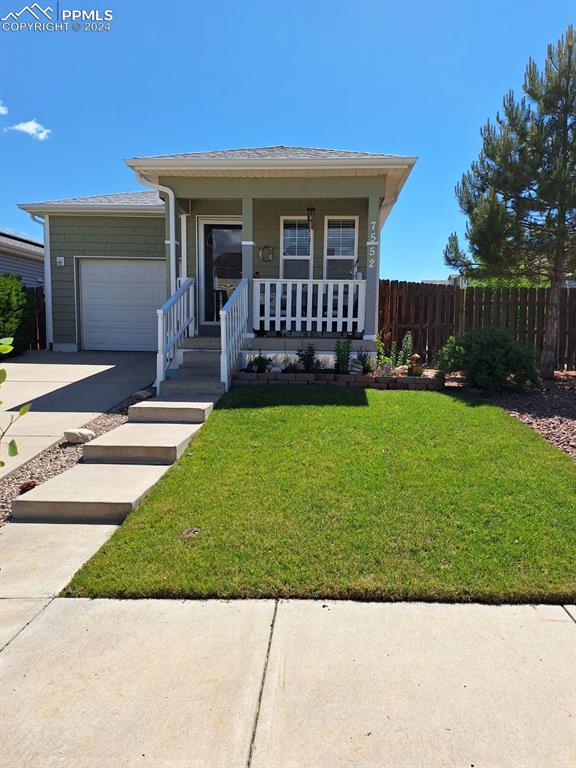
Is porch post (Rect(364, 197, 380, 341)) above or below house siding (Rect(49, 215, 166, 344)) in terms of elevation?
below

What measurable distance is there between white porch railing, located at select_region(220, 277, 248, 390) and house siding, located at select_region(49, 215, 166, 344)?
492cm

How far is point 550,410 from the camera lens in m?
6.79

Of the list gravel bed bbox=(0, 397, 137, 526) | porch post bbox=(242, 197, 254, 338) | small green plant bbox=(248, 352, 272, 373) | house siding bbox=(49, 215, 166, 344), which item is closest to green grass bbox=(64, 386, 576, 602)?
gravel bed bbox=(0, 397, 137, 526)

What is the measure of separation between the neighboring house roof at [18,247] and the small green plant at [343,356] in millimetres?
11005

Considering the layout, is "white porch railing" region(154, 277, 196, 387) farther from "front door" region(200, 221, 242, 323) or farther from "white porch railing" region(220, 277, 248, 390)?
"front door" region(200, 221, 242, 323)

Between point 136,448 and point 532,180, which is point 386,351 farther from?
point 136,448

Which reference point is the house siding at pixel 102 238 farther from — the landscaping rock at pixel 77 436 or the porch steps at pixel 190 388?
the landscaping rock at pixel 77 436

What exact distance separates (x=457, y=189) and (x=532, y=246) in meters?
1.86

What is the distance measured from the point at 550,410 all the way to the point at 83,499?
5799mm

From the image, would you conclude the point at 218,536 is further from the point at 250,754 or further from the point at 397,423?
the point at 397,423

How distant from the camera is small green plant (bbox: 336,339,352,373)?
816 centimetres

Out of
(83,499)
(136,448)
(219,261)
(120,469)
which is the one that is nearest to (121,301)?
(219,261)

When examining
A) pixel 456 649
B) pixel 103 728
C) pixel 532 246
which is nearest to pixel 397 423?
pixel 456 649

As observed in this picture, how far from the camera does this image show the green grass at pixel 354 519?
9.45ft
